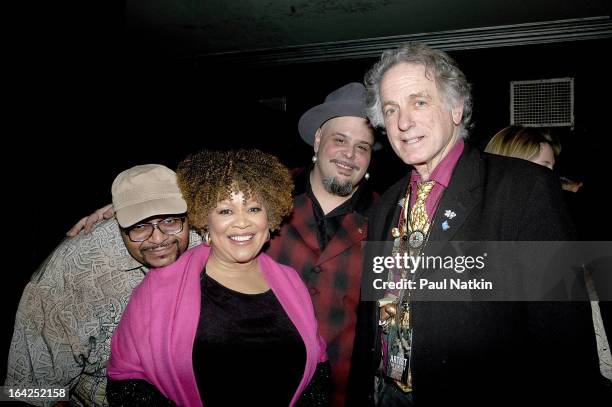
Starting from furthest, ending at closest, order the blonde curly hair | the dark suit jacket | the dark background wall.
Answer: the dark background wall
the blonde curly hair
the dark suit jacket

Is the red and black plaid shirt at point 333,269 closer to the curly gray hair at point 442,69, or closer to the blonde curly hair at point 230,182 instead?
the blonde curly hair at point 230,182

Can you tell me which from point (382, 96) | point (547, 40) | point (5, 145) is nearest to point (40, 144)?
point (5, 145)

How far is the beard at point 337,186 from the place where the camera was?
2635 millimetres

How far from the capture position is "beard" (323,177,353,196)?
2.63 meters

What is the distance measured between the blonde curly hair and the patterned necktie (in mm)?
656

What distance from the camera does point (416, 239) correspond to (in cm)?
174

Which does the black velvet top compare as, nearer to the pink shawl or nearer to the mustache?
the pink shawl

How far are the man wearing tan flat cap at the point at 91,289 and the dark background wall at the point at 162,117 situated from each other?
0.50 m

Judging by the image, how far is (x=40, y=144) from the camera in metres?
2.15

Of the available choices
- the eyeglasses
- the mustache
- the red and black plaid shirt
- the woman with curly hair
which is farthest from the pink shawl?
the mustache

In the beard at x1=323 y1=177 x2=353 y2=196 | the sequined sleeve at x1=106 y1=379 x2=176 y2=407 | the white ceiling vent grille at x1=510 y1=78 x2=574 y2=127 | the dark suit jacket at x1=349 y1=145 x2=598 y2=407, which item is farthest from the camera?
the white ceiling vent grille at x1=510 y1=78 x2=574 y2=127

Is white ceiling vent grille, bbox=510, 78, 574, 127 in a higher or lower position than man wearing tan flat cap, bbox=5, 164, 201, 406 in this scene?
higher

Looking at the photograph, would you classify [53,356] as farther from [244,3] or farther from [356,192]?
[244,3]

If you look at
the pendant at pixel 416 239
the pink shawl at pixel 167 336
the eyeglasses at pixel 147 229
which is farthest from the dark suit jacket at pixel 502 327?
the eyeglasses at pixel 147 229
